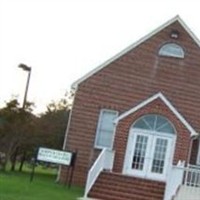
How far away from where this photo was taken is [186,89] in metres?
31.8

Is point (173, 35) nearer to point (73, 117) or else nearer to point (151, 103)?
point (151, 103)

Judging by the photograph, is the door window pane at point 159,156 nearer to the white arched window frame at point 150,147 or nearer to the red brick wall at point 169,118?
the white arched window frame at point 150,147

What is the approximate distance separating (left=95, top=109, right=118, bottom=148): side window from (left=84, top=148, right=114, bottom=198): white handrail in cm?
145

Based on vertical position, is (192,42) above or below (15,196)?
above

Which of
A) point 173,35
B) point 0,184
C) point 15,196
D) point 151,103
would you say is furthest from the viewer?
point 173,35

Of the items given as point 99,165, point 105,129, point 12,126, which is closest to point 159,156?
point 105,129

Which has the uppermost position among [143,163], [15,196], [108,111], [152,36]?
[152,36]

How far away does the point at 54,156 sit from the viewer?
2702 cm

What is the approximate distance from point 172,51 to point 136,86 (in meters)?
2.37

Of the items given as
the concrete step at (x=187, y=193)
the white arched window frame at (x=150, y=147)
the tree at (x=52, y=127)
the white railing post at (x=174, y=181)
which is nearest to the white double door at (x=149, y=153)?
the white arched window frame at (x=150, y=147)

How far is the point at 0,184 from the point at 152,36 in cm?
1265

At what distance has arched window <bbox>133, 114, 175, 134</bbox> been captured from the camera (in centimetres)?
3014

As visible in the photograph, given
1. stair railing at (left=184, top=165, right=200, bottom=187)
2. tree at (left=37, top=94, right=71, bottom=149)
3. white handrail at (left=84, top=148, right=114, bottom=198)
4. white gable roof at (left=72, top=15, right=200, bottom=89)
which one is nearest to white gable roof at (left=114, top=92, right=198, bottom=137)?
white handrail at (left=84, top=148, right=114, bottom=198)

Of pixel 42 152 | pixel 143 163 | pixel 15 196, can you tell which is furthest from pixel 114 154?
pixel 15 196
